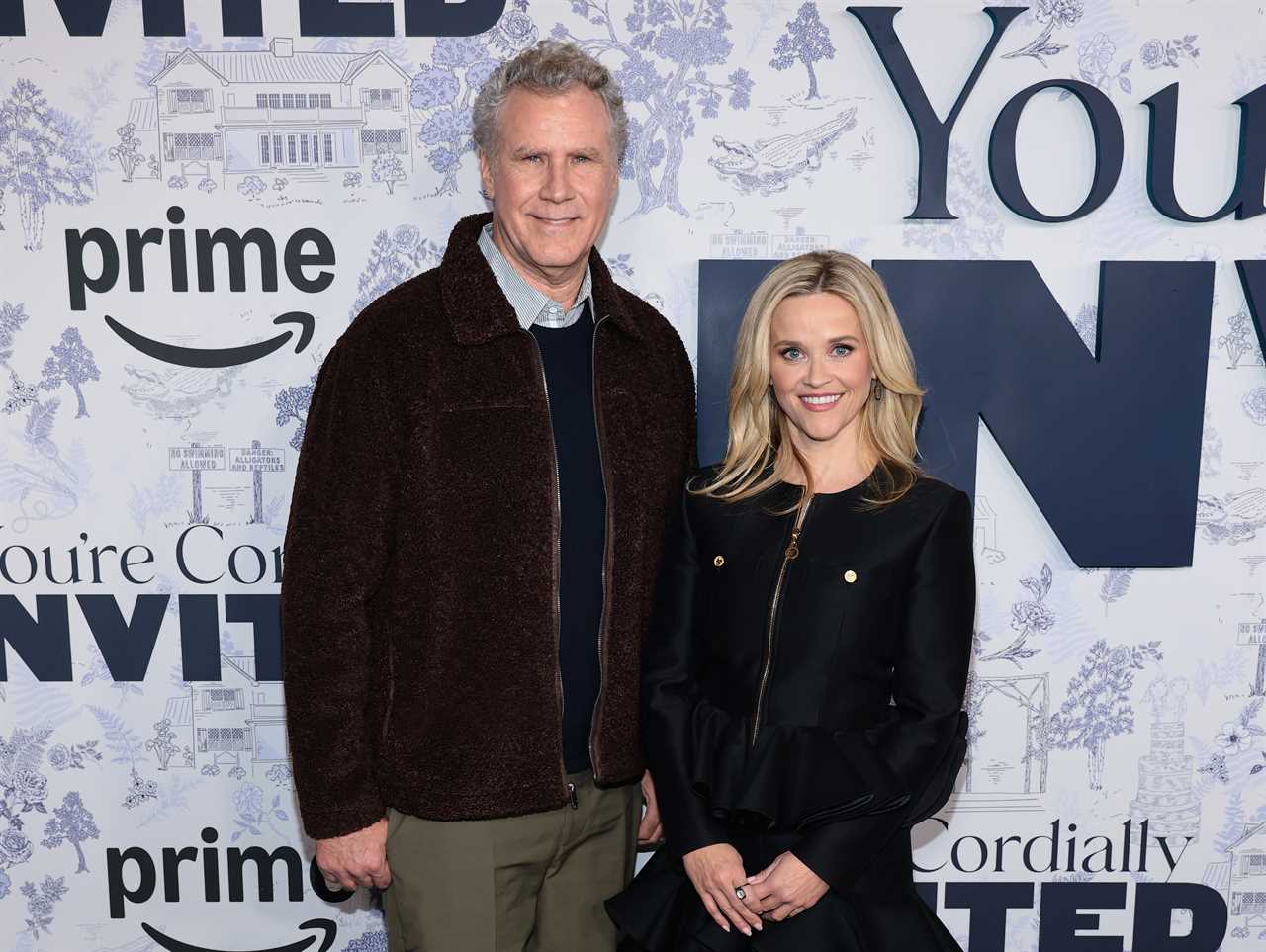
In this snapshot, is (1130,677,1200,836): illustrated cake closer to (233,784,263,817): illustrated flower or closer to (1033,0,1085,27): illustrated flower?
(1033,0,1085,27): illustrated flower

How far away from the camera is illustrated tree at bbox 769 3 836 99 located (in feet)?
6.56

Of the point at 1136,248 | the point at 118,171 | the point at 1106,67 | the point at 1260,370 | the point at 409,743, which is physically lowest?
the point at 409,743

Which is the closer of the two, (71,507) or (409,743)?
(409,743)

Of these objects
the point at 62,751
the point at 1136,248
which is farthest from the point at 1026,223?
the point at 62,751

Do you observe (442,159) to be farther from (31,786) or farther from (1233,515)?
(1233,515)

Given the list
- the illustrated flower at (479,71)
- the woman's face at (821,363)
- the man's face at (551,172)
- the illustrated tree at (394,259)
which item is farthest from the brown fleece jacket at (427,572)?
the illustrated flower at (479,71)

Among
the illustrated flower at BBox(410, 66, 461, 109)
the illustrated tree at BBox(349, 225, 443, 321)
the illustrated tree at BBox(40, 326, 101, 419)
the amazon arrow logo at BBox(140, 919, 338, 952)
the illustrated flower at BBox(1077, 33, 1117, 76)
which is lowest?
the amazon arrow logo at BBox(140, 919, 338, 952)

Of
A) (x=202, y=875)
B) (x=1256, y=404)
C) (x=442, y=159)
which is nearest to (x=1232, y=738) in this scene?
(x=1256, y=404)

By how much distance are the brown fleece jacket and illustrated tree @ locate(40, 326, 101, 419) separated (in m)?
0.73

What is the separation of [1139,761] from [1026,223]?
114 centimetres

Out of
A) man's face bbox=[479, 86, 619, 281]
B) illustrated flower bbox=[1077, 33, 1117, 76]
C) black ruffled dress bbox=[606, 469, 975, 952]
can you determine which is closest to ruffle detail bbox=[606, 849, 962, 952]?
black ruffled dress bbox=[606, 469, 975, 952]

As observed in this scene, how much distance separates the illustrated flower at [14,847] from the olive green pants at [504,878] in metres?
1.00

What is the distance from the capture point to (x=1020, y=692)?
2188 millimetres

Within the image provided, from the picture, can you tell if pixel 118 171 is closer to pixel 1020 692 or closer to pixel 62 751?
pixel 62 751
